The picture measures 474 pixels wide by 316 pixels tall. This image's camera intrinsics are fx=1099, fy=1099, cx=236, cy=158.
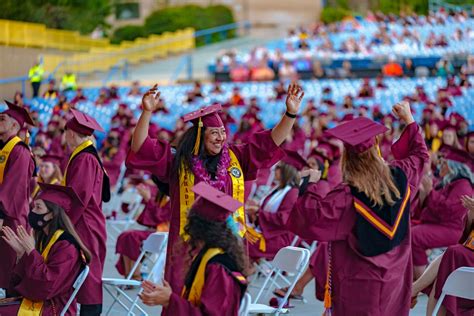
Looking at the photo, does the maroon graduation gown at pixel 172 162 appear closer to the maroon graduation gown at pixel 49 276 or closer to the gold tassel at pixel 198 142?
the gold tassel at pixel 198 142

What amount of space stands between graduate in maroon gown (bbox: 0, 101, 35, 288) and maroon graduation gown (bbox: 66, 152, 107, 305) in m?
1.05

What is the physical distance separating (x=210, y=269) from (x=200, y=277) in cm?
9

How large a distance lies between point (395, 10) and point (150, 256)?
56511mm

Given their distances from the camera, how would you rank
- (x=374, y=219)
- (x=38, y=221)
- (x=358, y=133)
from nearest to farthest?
(x=374, y=219) < (x=358, y=133) < (x=38, y=221)

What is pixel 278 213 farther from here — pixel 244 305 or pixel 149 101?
pixel 244 305

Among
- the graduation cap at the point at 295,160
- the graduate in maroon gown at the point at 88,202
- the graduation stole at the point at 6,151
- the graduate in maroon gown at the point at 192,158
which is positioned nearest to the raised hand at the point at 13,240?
the graduate in maroon gown at the point at 88,202

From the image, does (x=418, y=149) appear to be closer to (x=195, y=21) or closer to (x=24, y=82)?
(x=24, y=82)

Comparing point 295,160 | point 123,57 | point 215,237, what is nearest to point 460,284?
point 215,237

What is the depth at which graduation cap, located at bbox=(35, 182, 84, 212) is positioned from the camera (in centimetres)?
680

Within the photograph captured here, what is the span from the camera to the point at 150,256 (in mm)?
10867

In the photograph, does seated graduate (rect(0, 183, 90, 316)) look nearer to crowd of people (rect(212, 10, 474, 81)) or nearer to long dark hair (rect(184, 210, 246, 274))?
long dark hair (rect(184, 210, 246, 274))

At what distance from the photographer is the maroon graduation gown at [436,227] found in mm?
9656

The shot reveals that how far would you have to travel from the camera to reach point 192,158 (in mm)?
6754

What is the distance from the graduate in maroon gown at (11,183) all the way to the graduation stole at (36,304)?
1.66m
